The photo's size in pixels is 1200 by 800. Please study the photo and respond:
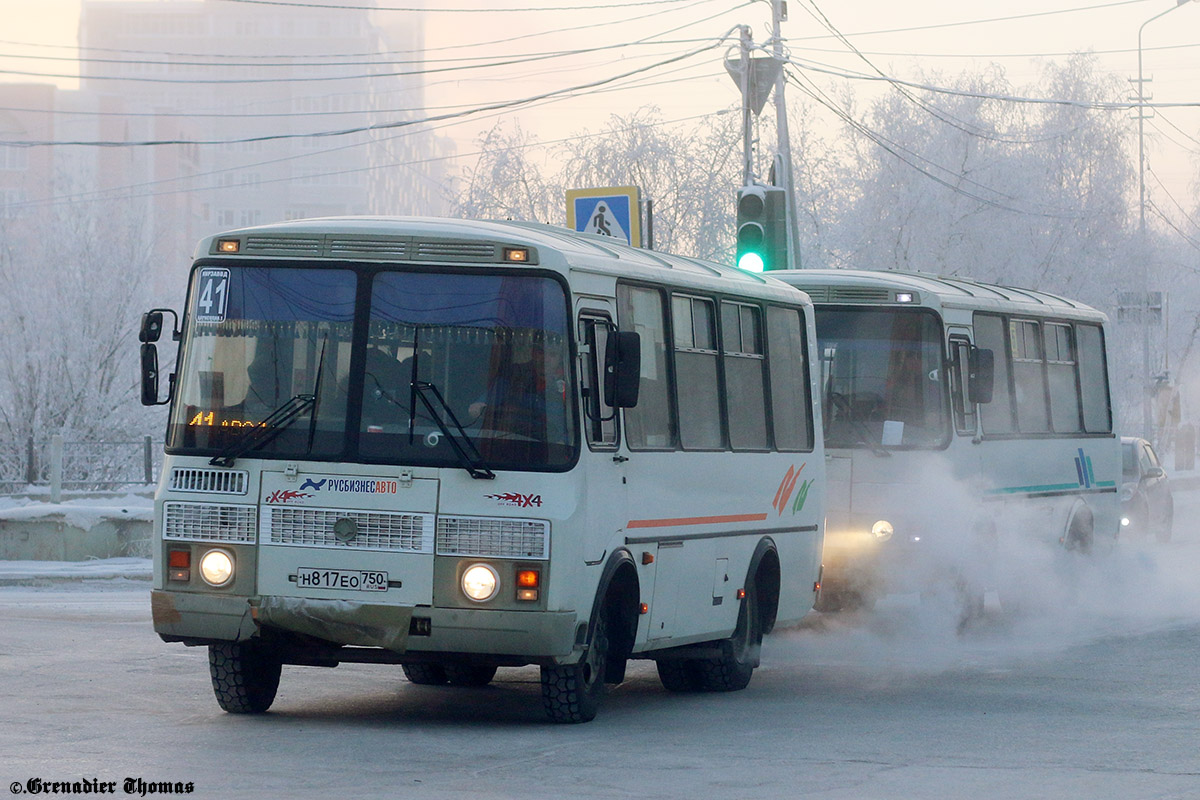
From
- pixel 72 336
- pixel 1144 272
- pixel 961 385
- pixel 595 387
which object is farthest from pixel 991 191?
pixel 595 387

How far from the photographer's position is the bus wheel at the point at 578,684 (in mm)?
10016

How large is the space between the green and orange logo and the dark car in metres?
17.8

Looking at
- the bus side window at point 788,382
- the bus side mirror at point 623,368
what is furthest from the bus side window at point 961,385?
the bus side mirror at point 623,368

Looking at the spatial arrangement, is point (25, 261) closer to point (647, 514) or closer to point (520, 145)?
point (520, 145)

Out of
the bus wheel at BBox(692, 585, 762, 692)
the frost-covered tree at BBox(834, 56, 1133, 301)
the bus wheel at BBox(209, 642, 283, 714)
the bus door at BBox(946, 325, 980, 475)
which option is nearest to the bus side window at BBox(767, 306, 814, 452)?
the bus wheel at BBox(692, 585, 762, 692)

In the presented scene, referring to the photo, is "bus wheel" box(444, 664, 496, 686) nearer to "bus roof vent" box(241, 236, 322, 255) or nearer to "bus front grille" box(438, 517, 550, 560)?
"bus front grille" box(438, 517, 550, 560)

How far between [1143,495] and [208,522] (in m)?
23.4

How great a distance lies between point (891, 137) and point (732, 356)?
34.6 m

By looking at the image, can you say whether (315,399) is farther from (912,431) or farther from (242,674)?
(912,431)

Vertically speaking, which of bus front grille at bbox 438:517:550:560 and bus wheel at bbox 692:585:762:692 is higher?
bus front grille at bbox 438:517:550:560

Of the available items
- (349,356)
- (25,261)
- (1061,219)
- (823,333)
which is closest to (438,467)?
(349,356)

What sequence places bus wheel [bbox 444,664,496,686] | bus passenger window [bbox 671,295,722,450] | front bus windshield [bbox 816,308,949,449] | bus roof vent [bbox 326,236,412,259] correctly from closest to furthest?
1. bus roof vent [bbox 326,236,412,259]
2. bus passenger window [bbox 671,295,722,450]
3. bus wheel [bbox 444,664,496,686]
4. front bus windshield [bbox 816,308,949,449]

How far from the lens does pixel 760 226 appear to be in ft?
64.1

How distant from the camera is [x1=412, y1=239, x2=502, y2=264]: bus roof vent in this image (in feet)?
31.9
